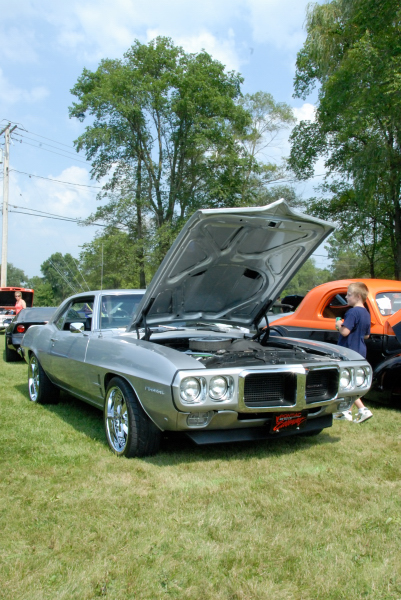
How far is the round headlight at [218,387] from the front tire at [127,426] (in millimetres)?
617

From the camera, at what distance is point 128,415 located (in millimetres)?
3998

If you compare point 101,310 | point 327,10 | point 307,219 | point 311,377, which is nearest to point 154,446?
point 311,377

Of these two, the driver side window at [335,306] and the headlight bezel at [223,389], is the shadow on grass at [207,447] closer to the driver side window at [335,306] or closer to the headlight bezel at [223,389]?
the headlight bezel at [223,389]

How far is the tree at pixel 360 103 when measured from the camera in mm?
15438

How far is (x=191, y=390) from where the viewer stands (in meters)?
3.64

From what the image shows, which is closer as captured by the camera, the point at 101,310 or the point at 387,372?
the point at 101,310

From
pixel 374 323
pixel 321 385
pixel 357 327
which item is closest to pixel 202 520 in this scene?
pixel 321 385

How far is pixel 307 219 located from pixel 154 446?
2.31 m

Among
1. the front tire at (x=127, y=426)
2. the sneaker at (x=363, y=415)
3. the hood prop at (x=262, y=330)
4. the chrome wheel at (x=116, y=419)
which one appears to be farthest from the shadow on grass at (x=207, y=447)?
the hood prop at (x=262, y=330)

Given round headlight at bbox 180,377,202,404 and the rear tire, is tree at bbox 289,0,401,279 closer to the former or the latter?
the rear tire

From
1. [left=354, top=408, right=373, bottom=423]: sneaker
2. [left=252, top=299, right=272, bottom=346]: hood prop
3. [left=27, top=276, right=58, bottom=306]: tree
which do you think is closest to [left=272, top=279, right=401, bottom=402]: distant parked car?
[left=354, top=408, right=373, bottom=423]: sneaker

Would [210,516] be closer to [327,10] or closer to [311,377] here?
[311,377]

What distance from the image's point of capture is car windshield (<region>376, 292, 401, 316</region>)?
252 inches

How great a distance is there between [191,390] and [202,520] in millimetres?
936
